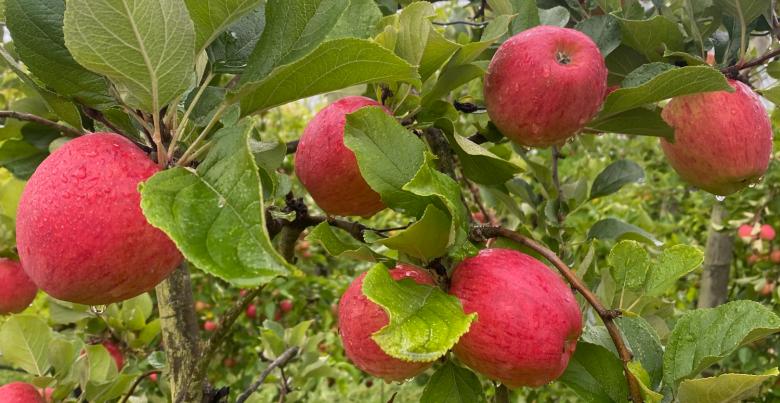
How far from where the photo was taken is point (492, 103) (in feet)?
3.09

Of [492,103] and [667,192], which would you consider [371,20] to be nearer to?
[492,103]

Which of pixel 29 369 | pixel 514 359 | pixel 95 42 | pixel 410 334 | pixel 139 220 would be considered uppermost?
pixel 95 42

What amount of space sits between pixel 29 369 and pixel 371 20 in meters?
0.99

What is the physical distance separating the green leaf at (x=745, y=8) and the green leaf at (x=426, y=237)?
0.64 meters

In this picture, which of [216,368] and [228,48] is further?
[216,368]

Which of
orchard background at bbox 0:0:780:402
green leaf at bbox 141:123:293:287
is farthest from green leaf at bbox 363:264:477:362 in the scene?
green leaf at bbox 141:123:293:287

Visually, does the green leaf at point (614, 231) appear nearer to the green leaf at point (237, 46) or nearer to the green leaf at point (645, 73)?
the green leaf at point (645, 73)

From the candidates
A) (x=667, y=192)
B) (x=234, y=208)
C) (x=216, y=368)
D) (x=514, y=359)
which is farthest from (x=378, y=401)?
(x=234, y=208)

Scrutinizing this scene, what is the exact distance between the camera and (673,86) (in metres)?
0.87

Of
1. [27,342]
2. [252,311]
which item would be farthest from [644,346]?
[252,311]

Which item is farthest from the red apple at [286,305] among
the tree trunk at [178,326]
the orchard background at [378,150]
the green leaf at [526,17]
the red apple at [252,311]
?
the green leaf at [526,17]

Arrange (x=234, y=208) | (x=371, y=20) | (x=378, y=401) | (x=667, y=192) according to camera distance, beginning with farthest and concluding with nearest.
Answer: (x=667, y=192) → (x=378, y=401) → (x=371, y=20) → (x=234, y=208)

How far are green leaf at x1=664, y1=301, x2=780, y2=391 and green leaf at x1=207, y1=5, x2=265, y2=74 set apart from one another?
588mm

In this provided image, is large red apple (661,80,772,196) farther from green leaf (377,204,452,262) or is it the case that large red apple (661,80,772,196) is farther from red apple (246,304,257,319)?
red apple (246,304,257,319)
